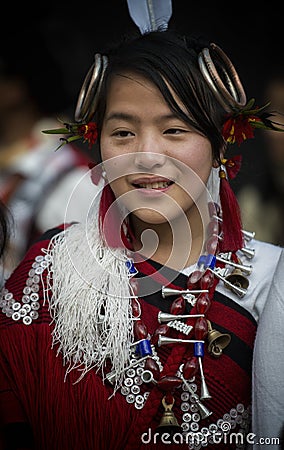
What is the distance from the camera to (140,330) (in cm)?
Answer: 212

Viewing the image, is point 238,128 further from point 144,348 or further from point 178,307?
point 144,348

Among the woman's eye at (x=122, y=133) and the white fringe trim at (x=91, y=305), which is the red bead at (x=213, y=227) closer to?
the white fringe trim at (x=91, y=305)

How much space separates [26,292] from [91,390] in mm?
372

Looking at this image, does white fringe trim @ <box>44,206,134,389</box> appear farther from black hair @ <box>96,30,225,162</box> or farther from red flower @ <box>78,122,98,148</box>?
black hair @ <box>96,30,225,162</box>

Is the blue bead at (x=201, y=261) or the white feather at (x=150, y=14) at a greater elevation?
the white feather at (x=150, y=14)

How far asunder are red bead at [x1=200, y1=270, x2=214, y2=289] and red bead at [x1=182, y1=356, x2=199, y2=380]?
22 centimetres

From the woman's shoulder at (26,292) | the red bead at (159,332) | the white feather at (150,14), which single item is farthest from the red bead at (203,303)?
the white feather at (150,14)

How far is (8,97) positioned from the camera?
12.7 ft

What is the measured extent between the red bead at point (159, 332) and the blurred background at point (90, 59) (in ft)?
5.63

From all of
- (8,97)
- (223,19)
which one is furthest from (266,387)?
(223,19)

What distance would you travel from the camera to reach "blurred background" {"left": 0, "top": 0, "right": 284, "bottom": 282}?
12.8 ft

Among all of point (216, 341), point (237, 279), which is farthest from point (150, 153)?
point (216, 341)

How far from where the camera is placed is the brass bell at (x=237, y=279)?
217 centimetres

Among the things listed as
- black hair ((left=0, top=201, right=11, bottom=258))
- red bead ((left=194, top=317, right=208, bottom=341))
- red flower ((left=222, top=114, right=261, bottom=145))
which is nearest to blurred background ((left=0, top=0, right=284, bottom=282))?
black hair ((left=0, top=201, right=11, bottom=258))
